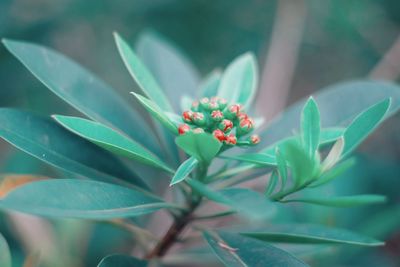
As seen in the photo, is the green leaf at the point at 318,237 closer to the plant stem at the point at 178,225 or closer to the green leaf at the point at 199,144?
the plant stem at the point at 178,225

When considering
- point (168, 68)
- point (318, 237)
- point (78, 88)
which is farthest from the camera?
point (168, 68)

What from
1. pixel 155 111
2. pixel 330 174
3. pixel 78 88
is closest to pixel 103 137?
pixel 155 111

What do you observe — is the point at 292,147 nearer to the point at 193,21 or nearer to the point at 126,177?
the point at 126,177

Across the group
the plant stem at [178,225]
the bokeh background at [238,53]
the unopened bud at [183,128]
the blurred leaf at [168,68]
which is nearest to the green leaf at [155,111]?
the unopened bud at [183,128]

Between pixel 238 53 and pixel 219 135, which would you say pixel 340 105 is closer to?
pixel 219 135

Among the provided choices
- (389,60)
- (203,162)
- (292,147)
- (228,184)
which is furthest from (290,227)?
(389,60)
